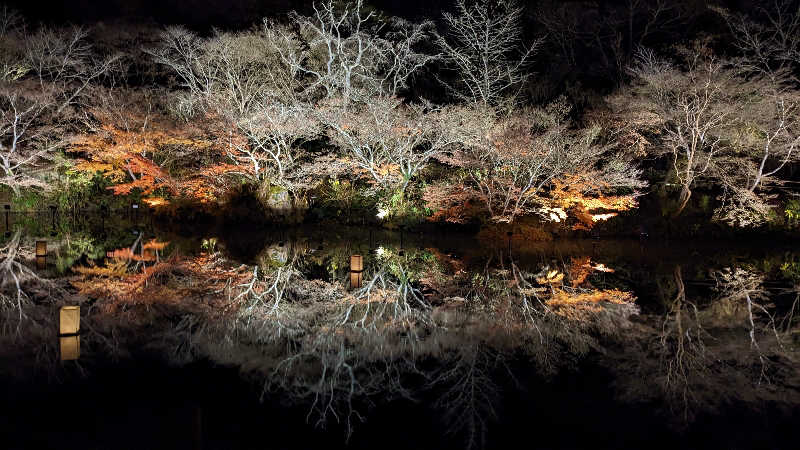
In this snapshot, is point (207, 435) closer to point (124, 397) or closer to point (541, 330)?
point (124, 397)

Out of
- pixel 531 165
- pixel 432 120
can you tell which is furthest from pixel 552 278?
pixel 432 120

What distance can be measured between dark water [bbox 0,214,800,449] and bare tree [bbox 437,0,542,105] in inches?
440

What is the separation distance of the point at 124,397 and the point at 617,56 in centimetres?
2348

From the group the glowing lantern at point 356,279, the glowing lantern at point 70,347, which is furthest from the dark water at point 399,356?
the glowing lantern at point 356,279

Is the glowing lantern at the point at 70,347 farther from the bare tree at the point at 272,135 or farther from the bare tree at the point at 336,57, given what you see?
the bare tree at the point at 336,57

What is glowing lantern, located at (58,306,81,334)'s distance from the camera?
22.5 ft

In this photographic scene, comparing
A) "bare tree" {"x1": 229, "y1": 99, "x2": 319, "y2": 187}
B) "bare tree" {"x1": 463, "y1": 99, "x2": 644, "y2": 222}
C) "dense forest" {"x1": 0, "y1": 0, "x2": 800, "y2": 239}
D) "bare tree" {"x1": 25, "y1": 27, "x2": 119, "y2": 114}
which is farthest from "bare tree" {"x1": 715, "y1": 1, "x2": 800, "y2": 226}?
"bare tree" {"x1": 25, "y1": 27, "x2": 119, "y2": 114}

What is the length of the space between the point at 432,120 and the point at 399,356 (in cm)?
1219

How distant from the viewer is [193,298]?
357 inches

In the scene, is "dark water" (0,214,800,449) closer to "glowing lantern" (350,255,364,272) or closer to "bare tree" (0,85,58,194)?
"glowing lantern" (350,255,364,272)

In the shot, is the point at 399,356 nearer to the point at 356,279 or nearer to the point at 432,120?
the point at 356,279

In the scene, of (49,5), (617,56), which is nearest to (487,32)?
(617,56)

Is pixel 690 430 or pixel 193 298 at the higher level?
pixel 193 298

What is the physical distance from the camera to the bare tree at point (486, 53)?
21812 millimetres
